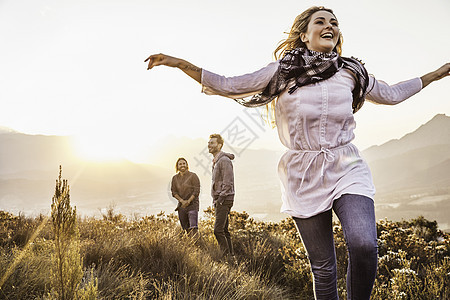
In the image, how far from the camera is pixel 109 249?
4395 mm

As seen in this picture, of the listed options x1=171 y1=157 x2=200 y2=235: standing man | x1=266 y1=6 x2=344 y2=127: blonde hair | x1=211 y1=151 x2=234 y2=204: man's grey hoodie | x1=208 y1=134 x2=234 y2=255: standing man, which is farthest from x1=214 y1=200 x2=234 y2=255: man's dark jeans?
x1=266 y1=6 x2=344 y2=127: blonde hair

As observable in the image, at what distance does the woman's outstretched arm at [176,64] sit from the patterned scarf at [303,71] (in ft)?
1.16

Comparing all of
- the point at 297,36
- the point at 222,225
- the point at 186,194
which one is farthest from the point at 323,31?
the point at 186,194

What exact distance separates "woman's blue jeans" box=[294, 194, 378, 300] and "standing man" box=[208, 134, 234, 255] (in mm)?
3802

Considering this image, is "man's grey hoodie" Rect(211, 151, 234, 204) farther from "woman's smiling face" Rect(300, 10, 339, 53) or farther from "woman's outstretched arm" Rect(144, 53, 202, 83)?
"woman's outstretched arm" Rect(144, 53, 202, 83)

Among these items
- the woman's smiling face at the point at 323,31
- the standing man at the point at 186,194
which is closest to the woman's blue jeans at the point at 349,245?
the woman's smiling face at the point at 323,31

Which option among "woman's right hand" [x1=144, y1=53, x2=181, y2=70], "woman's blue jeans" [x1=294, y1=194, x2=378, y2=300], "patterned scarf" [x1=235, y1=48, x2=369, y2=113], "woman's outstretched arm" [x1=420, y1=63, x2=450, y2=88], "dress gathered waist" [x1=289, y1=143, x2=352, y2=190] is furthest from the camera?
"woman's outstretched arm" [x1=420, y1=63, x2=450, y2=88]

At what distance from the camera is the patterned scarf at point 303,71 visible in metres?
2.02

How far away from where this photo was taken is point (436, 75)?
2568 millimetres

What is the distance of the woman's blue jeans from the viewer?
165cm

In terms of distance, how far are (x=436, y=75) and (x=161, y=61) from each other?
7.32 ft

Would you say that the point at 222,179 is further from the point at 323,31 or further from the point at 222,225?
the point at 323,31

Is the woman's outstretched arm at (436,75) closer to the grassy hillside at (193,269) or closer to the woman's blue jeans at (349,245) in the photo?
the woman's blue jeans at (349,245)

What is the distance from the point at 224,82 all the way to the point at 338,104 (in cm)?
73
